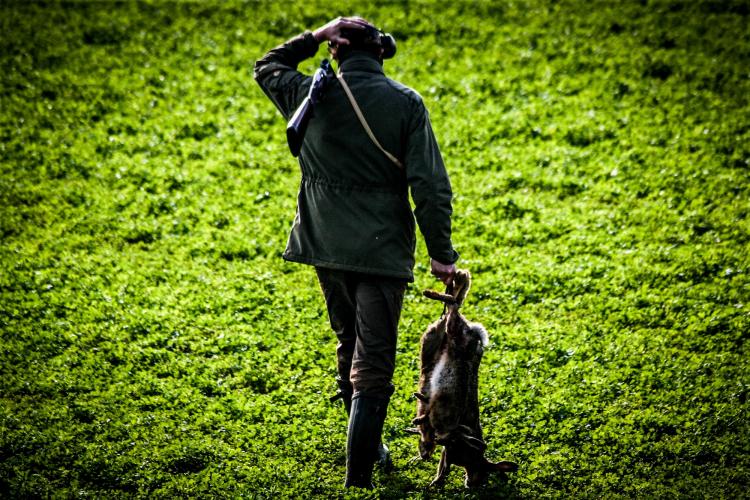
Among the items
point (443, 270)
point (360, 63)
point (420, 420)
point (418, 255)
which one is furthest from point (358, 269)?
point (418, 255)

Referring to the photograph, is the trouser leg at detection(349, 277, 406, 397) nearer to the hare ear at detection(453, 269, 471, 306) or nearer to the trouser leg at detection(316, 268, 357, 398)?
the trouser leg at detection(316, 268, 357, 398)

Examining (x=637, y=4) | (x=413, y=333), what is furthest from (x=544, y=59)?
(x=413, y=333)

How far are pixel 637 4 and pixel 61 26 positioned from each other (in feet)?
30.0

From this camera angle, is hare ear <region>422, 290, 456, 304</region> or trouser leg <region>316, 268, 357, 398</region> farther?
trouser leg <region>316, 268, 357, 398</region>

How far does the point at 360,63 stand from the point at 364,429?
6.95 ft

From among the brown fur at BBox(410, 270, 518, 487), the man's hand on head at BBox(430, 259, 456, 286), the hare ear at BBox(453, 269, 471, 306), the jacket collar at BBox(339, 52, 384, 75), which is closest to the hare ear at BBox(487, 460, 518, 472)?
the brown fur at BBox(410, 270, 518, 487)

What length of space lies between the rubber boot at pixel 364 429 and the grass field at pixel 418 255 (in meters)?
0.32

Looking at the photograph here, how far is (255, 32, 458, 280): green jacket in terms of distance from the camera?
4.32m

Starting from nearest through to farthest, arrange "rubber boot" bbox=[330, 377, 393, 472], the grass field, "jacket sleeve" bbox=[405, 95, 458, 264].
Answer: "jacket sleeve" bbox=[405, 95, 458, 264] < "rubber boot" bbox=[330, 377, 393, 472] < the grass field

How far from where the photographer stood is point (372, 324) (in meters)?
4.41

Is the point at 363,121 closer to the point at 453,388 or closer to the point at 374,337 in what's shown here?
the point at 374,337

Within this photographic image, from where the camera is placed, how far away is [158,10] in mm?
12492

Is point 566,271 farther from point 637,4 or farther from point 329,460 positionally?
point 637,4

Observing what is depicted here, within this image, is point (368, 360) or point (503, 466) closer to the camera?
point (368, 360)
